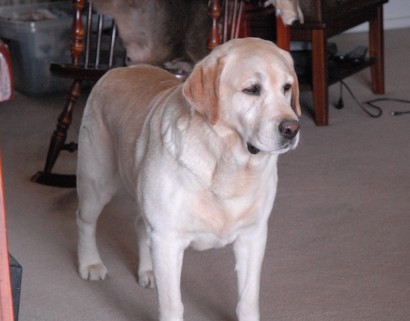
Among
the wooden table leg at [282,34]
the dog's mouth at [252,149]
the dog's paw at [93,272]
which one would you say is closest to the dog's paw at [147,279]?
the dog's paw at [93,272]

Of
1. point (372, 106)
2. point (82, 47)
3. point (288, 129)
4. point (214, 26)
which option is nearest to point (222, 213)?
point (288, 129)

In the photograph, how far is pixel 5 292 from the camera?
116 cm

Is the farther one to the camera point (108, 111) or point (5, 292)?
point (108, 111)

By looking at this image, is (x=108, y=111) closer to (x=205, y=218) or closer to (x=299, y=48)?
(x=205, y=218)

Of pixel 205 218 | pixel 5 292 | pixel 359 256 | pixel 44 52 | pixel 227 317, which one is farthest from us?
pixel 44 52

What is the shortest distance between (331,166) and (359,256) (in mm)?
758

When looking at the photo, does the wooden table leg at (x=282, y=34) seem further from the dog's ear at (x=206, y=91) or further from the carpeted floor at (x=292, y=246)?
the dog's ear at (x=206, y=91)

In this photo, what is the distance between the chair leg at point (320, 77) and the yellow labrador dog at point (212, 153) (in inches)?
59.5

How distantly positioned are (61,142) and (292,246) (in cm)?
92

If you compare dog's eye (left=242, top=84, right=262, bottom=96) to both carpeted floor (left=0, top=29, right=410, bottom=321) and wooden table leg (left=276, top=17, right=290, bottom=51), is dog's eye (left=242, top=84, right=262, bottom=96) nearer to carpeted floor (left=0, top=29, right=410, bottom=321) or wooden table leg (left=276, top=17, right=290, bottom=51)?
carpeted floor (left=0, top=29, right=410, bottom=321)

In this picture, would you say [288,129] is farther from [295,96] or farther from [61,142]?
[61,142]

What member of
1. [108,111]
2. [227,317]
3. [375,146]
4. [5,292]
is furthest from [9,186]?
[5,292]

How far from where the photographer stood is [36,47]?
372cm

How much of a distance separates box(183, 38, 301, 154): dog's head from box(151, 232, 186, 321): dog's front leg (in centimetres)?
25
